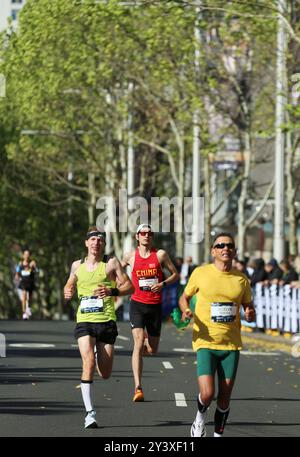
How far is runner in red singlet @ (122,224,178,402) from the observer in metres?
18.8

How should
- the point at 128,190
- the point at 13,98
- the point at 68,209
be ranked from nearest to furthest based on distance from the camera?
the point at 13,98, the point at 128,190, the point at 68,209

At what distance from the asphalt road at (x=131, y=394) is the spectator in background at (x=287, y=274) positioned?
5100mm

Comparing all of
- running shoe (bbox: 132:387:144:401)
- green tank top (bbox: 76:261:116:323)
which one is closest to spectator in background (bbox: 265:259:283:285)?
running shoe (bbox: 132:387:144:401)

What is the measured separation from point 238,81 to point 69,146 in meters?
13.7

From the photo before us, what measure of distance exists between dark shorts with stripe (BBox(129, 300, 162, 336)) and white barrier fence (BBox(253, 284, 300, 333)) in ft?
48.8

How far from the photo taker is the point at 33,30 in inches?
1711

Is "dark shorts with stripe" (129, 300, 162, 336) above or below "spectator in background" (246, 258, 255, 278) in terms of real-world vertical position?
above

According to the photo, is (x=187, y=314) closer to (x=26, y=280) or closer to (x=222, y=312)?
(x=222, y=312)

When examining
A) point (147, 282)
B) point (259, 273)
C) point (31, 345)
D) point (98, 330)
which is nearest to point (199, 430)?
point (98, 330)

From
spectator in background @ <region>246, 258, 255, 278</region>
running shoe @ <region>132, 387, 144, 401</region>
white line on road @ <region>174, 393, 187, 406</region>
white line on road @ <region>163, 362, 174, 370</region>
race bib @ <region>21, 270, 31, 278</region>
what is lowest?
race bib @ <region>21, 270, 31, 278</region>

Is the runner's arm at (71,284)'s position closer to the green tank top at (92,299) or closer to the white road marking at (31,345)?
the green tank top at (92,299)

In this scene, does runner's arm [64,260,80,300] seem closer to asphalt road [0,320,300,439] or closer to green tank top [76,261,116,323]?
green tank top [76,261,116,323]

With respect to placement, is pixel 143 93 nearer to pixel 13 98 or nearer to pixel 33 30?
pixel 13 98
